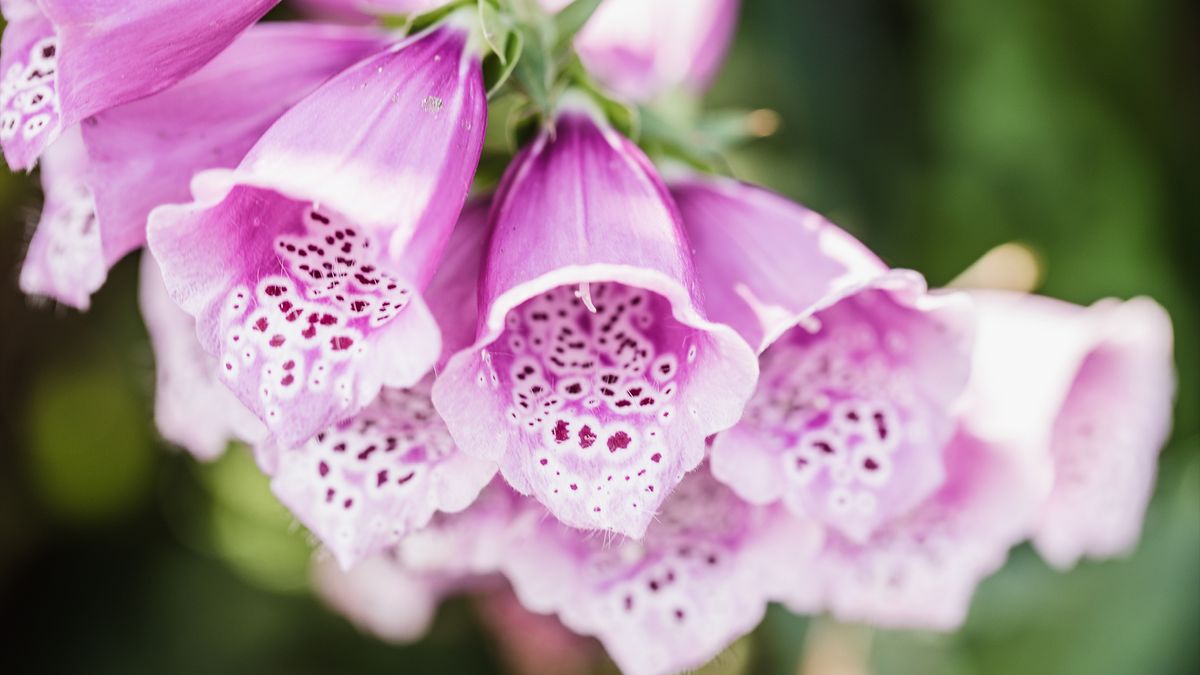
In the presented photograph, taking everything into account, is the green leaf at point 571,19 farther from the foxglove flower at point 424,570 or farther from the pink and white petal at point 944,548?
the pink and white petal at point 944,548

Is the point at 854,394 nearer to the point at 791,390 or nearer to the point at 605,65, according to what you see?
the point at 791,390

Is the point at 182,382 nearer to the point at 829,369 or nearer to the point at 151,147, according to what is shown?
the point at 151,147

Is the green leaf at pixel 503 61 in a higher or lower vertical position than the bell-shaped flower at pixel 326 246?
higher

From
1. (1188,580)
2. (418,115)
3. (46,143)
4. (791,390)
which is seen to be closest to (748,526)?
(791,390)

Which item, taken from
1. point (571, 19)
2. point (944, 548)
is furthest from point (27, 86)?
point (944, 548)

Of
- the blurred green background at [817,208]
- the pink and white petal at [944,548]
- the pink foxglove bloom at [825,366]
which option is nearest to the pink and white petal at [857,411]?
the pink foxglove bloom at [825,366]

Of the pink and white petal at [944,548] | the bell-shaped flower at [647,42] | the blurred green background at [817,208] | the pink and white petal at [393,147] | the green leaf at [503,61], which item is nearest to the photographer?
the pink and white petal at [393,147]

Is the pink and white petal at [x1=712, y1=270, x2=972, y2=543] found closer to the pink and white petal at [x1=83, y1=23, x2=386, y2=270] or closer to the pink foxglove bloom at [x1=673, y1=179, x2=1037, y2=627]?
the pink foxglove bloom at [x1=673, y1=179, x2=1037, y2=627]
